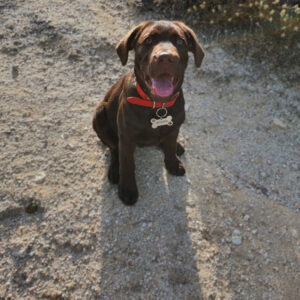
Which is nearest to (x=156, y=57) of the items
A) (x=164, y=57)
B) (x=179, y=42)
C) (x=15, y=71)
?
(x=164, y=57)

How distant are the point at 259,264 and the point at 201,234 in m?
0.55

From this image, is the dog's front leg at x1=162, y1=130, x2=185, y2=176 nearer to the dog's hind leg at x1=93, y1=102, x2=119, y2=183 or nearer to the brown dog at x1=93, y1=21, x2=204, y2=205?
the brown dog at x1=93, y1=21, x2=204, y2=205

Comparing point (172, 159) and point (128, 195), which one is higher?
point (172, 159)

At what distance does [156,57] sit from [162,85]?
242 mm

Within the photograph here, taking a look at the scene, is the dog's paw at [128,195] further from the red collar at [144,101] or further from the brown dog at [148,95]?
the red collar at [144,101]

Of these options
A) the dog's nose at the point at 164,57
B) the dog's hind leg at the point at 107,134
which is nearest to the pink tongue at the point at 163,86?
the dog's nose at the point at 164,57

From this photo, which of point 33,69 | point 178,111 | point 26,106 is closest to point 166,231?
point 178,111

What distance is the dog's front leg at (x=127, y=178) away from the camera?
2.73 meters

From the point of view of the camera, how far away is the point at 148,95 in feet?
7.85

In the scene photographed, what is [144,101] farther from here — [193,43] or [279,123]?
[279,123]

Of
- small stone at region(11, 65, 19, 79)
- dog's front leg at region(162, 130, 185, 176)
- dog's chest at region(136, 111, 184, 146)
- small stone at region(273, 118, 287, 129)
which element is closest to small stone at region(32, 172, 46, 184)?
dog's chest at region(136, 111, 184, 146)

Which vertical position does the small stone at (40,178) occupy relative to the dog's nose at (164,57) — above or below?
below

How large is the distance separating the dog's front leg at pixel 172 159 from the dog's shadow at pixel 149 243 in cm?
7

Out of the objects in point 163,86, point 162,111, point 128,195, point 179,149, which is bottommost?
point 128,195
